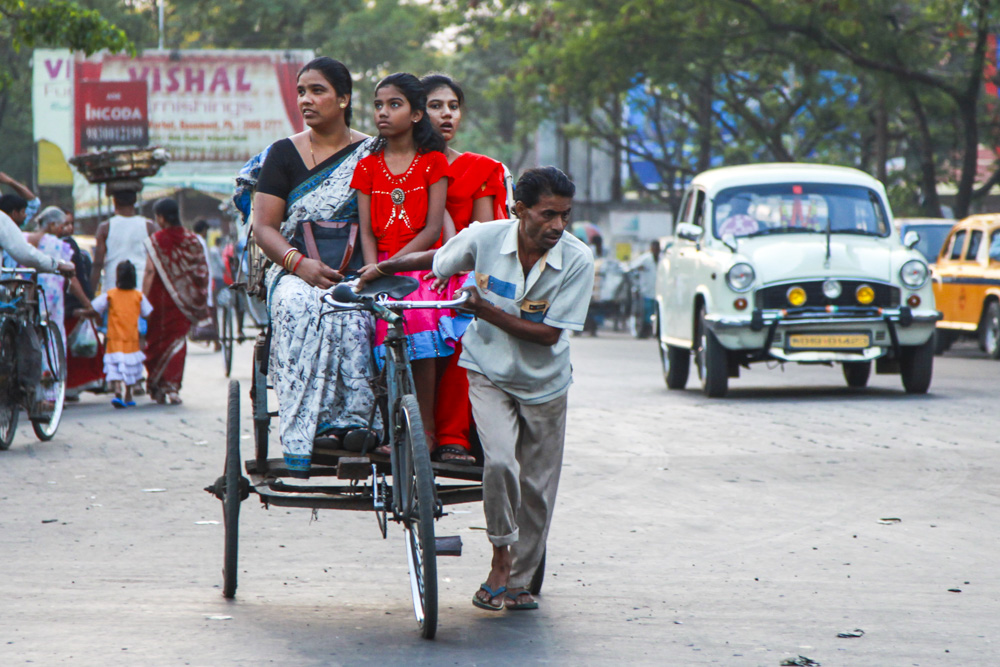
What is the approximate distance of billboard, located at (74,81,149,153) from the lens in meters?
37.4

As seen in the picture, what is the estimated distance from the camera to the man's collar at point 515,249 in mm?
4984

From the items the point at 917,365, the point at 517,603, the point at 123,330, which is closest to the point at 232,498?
the point at 517,603

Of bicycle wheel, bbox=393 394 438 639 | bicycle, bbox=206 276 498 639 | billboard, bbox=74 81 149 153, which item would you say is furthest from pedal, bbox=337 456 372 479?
billboard, bbox=74 81 149 153

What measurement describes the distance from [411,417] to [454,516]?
2716 mm

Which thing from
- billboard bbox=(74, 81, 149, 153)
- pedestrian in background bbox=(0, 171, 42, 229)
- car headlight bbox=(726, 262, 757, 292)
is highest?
billboard bbox=(74, 81, 149, 153)

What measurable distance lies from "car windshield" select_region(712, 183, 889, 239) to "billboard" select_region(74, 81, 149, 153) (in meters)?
26.6

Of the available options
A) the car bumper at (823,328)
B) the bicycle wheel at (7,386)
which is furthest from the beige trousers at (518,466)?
the car bumper at (823,328)

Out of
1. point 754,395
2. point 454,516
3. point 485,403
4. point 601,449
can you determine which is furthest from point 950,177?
point 485,403

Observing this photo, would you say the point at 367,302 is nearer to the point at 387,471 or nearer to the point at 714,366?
the point at 387,471

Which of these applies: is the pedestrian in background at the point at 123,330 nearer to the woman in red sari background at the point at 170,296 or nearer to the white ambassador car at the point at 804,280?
the woman in red sari background at the point at 170,296

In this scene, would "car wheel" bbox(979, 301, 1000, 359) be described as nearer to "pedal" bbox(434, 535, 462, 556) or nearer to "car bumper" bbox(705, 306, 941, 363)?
"car bumper" bbox(705, 306, 941, 363)

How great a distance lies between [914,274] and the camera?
1285 cm

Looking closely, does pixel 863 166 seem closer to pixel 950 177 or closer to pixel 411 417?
pixel 950 177

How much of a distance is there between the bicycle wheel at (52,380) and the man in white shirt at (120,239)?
306 centimetres
